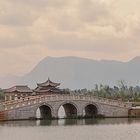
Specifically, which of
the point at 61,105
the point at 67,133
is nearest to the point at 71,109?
the point at 61,105

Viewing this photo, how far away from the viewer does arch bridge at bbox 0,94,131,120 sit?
191 ft

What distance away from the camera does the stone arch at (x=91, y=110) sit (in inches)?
2544

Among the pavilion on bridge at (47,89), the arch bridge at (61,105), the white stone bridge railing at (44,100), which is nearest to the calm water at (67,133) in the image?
the white stone bridge railing at (44,100)

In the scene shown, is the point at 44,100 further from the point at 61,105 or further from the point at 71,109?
the point at 71,109

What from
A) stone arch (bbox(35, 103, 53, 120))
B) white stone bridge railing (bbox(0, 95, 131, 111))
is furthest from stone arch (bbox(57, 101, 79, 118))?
stone arch (bbox(35, 103, 53, 120))

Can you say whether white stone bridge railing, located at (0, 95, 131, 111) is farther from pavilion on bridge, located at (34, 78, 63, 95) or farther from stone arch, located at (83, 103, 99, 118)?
pavilion on bridge, located at (34, 78, 63, 95)

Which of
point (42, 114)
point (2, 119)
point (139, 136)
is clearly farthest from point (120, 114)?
point (139, 136)

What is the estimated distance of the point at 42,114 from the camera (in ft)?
219

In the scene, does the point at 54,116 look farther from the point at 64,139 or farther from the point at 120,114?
the point at 64,139

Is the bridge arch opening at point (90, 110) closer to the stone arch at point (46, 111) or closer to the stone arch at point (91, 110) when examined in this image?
the stone arch at point (91, 110)

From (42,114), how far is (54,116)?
456 centimetres

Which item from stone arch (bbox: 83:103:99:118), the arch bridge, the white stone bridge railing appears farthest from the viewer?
stone arch (bbox: 83:103:99:118)

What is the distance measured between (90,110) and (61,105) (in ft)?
17.5

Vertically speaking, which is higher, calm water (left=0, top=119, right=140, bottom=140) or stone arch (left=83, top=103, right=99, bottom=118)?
stone arch (left=83, top=103, right=99, bottom=118)
